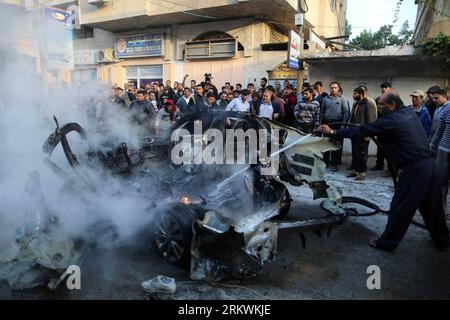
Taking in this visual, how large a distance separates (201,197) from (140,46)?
1455 cm

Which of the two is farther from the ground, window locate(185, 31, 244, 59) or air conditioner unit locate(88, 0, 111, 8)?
air conditioner unit locate(88, 0, 111, 8)

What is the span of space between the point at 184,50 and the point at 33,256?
44.5ft

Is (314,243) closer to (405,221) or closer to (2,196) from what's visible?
(405,221)

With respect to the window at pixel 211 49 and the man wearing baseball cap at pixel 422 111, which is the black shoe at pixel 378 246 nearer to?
the man wearing baseball cap at pixel 422 111

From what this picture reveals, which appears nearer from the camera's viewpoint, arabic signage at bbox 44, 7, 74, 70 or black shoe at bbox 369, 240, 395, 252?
black shoe at bbox 369, 240, 395, 252

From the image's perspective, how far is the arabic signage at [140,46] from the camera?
1577 centimetres

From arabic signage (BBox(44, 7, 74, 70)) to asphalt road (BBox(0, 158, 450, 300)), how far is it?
4106mm

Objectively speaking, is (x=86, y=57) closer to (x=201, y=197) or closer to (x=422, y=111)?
(x=422, y=111)

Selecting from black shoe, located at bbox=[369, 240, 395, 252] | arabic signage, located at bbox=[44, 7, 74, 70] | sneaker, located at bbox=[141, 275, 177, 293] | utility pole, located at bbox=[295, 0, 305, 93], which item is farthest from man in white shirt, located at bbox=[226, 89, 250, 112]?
sneaker, located at bbox=[141, 275, 177, 293]

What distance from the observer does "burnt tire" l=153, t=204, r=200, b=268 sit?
3.29 metres

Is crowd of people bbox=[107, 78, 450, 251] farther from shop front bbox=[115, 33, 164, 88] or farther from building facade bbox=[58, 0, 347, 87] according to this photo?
shop front bbox=[115, 33, 164, 88]

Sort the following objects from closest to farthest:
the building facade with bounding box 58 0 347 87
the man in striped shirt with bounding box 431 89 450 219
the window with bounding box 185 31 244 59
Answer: the man in striped shirt with bounding box 431 89 450 219
the building facade with bounding box 58 0 347 87
the window with bounding box 185 31 244 59

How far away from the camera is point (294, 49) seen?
974 centimetres
